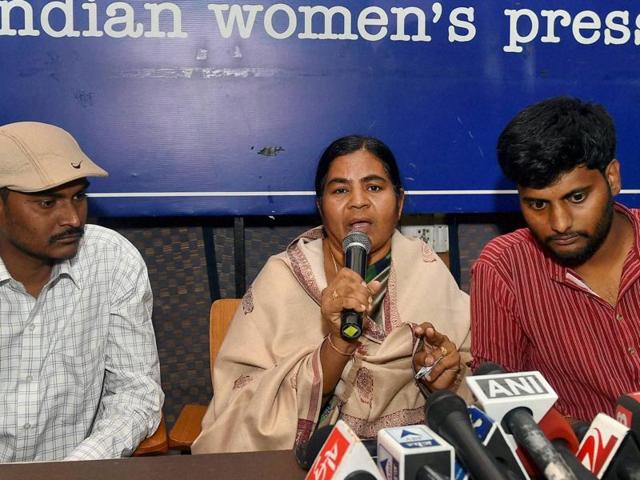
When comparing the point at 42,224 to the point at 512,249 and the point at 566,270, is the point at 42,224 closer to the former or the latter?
the point at 512,249

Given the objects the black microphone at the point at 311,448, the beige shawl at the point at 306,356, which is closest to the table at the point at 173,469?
the black microphone at the point at 311,448

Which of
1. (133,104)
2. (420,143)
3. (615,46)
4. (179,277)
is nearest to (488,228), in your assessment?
(420,143)

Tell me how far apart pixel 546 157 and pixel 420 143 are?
3.22 ft

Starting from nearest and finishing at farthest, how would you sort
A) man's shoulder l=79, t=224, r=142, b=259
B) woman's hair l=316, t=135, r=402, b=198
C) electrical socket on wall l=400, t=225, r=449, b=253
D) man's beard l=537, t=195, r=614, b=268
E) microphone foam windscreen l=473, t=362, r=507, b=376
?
microphone foam windscreen l=473, t=362, r=507, b=376, man's beard l=537, t=195, r=614, b=268, man's shoulder l=79, t=224, r=142, b=259, woman's hair l=316, t=135, r=402, b=198, electrical socket on wall l=400, t=225, r=449, b=253

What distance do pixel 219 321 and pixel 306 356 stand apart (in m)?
0.43

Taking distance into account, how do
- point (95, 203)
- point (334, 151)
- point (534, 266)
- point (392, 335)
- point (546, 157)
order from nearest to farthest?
1. point (546, 157)
2. point (534, 266)
3. point (392, 335)
4. point (334, 151)
5. point (95, 203)

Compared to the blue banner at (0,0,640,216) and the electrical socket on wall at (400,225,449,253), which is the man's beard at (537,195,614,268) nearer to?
the blue banner at (0,0,640,216)

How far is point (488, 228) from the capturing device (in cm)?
307

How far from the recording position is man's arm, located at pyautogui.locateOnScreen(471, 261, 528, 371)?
210 centimetres

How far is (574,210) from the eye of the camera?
6.09 ft

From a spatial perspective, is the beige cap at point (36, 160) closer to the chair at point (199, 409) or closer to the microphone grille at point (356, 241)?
the chair at point (199, 409)

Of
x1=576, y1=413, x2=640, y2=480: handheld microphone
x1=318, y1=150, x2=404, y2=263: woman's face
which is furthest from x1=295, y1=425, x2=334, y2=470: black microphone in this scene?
x1=318, y1=150, x2=404, y2=263: woman's face

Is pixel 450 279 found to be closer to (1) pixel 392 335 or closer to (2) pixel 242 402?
(1) pixel 392 335

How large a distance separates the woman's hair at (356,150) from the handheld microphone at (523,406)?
140cm
